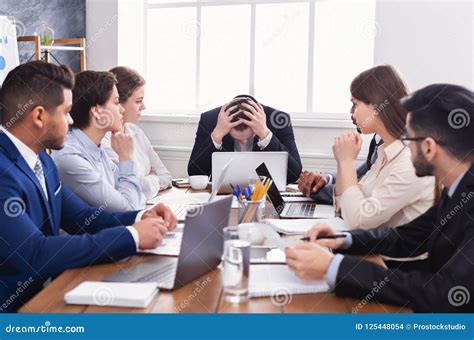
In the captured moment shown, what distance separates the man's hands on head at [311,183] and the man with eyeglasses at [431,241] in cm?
87

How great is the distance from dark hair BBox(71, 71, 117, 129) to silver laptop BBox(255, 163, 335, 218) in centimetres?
73

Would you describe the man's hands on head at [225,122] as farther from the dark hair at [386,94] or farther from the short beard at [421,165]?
the short beard at [421,165]

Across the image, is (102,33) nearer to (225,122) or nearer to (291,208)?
(225,122)

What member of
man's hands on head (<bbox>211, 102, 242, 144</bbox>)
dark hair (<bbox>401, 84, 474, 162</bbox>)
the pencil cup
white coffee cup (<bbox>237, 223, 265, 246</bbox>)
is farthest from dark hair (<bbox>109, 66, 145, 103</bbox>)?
dark hair (<bbox>401, 84, 474, 162</bbox>)

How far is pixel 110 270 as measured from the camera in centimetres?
152

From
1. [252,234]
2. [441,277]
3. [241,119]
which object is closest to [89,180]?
[252,234]

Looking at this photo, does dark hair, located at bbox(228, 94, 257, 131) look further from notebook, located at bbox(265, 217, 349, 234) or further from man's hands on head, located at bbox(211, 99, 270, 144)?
notebook, located at bbox(265, 217, 349, 234)

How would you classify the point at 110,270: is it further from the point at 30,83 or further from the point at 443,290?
the point at 443,290

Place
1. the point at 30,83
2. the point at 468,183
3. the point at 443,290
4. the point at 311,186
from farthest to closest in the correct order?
the point at 311,186 < the point at 30,83 < the point at 468,183 < the point at 443,290

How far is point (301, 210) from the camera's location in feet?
7.86

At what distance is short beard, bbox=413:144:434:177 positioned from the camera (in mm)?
1583

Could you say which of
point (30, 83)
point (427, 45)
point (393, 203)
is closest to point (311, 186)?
point (393, 203)

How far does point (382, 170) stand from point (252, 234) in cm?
67

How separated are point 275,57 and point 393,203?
2.78 m
